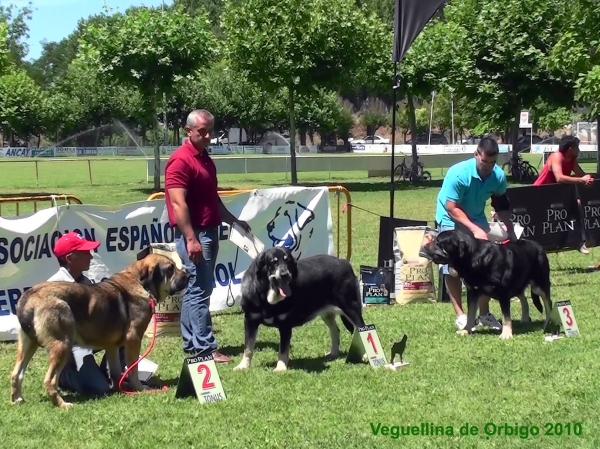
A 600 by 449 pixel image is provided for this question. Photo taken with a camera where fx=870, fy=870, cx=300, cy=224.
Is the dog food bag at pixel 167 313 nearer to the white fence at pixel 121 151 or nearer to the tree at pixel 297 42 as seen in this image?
the tree at pixel 297 42

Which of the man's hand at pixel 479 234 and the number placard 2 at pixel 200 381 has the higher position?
the man's hand at pixel 479 234

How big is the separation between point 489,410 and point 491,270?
256 cm

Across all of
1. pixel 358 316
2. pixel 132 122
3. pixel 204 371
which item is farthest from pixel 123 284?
pixel 132 122

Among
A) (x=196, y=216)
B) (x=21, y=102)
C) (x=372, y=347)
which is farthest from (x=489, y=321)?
(x=21, y=102)

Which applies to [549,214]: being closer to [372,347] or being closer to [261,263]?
[372,347]

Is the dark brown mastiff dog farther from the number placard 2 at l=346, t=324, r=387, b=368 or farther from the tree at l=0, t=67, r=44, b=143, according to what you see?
the tree at l=0, t=67, r=44, b=143

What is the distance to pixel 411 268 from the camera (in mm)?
10469

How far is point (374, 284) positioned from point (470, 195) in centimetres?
220

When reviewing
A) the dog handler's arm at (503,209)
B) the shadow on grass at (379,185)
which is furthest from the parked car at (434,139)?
the dog handler's arm at (503,209)

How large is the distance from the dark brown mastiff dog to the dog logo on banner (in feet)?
11.8

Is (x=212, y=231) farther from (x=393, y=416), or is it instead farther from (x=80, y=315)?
(x=393, y=416)

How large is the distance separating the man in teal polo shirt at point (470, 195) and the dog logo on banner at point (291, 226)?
224 centimetres

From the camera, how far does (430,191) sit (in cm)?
2939

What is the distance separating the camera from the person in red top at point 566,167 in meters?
12.0
